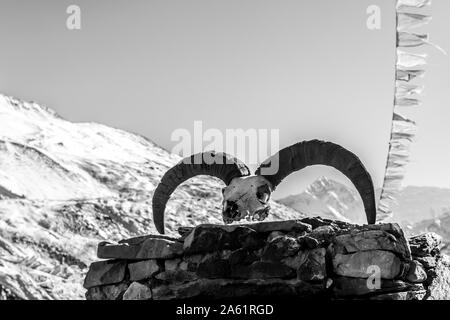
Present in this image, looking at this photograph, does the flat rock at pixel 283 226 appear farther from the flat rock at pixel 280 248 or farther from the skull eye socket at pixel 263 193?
the skull eye socket at pixel 263 193

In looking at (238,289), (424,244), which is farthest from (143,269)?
(424,244)

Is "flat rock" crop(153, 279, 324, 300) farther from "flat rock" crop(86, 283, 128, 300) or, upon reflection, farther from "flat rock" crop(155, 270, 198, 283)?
"flat rock" crop(86, 283, 128, 300)

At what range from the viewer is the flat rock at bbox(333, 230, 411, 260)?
7.69 m

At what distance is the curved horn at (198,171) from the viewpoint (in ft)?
42.6

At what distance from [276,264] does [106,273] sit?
2.33 metres

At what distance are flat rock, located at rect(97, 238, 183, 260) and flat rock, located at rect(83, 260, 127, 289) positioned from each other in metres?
0.10

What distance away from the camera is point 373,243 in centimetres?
771

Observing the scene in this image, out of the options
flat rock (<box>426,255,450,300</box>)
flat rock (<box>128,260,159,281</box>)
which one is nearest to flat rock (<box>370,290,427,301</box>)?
flat rock (<box>426,255,450,300</box>)

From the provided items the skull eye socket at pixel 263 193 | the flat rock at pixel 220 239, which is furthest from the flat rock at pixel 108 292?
the skull eye socket at pixel 263 193

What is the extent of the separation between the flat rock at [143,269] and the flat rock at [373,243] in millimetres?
2321

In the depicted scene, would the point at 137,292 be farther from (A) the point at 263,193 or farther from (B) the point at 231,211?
(A) the point at 263,193
